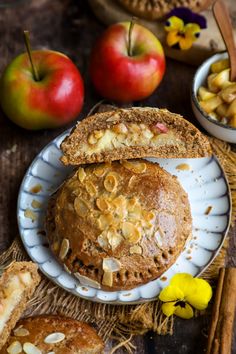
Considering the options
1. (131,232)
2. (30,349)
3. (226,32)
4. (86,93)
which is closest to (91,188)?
(131,232)

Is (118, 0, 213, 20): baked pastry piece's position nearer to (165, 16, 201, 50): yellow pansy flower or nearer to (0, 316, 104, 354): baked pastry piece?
(165, 16, 201, 50): yellow pansy flower

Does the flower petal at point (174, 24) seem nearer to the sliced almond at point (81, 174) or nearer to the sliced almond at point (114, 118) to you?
the sliced almond at point (114, 118)

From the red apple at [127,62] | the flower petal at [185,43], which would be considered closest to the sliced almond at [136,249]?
the red apple at [127,62]

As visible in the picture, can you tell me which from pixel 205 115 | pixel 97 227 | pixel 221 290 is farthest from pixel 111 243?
pixel 205 115

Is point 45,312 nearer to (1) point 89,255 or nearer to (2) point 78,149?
(1) point 89,255

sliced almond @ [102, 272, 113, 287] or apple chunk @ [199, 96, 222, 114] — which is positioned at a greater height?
apple chunk @ [199, 96, 222, 114]

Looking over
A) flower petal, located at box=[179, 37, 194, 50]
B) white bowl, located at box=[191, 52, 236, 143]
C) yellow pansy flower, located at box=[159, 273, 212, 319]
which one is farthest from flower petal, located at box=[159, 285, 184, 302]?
flower petal, located at box=[179, 37, 194, 50]

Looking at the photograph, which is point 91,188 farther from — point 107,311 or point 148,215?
point 107,311
